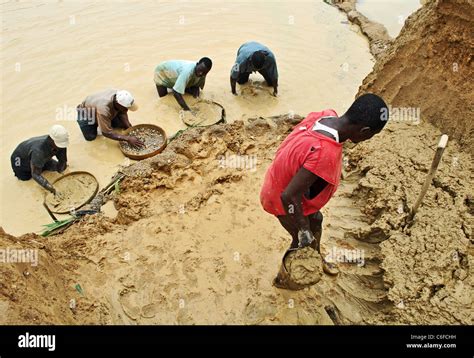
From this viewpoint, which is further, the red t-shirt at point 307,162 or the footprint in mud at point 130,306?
the footprint in mud at point 130,306

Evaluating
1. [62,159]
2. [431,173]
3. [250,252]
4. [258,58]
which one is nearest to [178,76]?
[258,58]

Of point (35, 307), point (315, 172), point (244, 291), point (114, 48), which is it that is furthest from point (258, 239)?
point (114, 48)

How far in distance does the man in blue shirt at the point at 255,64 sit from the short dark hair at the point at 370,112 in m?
3.55

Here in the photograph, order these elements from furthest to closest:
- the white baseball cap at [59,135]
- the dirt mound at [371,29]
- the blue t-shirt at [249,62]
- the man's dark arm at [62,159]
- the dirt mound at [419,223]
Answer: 1. the dirt mound at [371,29]
2. the blue t-shirt at [249,62]
3. the man's dark arm at [62,159]
4. the white baseball cap at [59,135]
5. the dirt mound at [419,223]

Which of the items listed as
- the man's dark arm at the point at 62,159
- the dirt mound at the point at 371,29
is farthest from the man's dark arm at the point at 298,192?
the dirt mound at the point at 371,29

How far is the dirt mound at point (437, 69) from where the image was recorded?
3.42 metres

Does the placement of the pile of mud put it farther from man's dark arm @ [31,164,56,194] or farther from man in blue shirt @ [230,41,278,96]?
man in blue shirt @ [230,41,278,96]

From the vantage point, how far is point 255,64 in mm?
5445

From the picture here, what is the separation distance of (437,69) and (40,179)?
423 centimetres

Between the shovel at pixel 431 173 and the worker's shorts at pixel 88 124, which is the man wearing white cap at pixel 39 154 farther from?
the shovel at pixel 431 173

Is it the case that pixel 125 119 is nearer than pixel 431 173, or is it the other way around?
pixel 431 173

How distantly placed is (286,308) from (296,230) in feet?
2.31

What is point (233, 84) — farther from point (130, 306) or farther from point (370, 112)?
point (370, 112)

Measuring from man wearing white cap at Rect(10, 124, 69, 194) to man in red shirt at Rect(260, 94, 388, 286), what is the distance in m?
2.83
